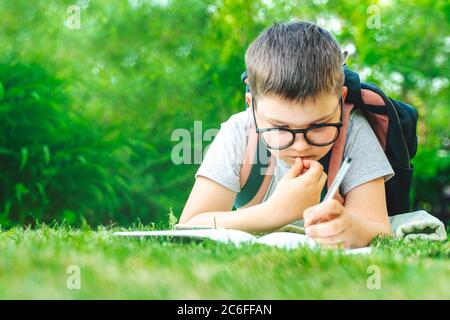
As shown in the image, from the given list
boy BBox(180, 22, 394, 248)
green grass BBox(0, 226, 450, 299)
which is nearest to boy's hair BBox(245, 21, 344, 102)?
boy BBox(180, 22, 394, 248)

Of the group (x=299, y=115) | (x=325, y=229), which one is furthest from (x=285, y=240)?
(x=299, y=115)

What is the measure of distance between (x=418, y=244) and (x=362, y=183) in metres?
0.51

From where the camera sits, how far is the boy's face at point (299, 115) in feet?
10.1

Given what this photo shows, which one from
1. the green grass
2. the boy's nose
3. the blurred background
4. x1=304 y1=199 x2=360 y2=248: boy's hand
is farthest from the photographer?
the blurred background

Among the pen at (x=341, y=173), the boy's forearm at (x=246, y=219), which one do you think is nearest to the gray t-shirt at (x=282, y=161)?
the boy's forearm at (x=246, y=219)

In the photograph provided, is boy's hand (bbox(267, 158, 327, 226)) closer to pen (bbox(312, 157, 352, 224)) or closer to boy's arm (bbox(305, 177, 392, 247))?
boy's arm (bbox(305, 177, 392, 247))

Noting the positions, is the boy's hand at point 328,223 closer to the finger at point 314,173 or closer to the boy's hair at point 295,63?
the finger at point 314,173

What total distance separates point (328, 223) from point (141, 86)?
5201mm

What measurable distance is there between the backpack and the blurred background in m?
2.40

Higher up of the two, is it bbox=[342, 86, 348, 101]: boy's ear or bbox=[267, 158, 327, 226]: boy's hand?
bbox=[342, 86, 348, 101]: boy's ear

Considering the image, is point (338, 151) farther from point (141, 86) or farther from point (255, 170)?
point (141, 86)

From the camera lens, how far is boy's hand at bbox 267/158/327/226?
10.3 ft
